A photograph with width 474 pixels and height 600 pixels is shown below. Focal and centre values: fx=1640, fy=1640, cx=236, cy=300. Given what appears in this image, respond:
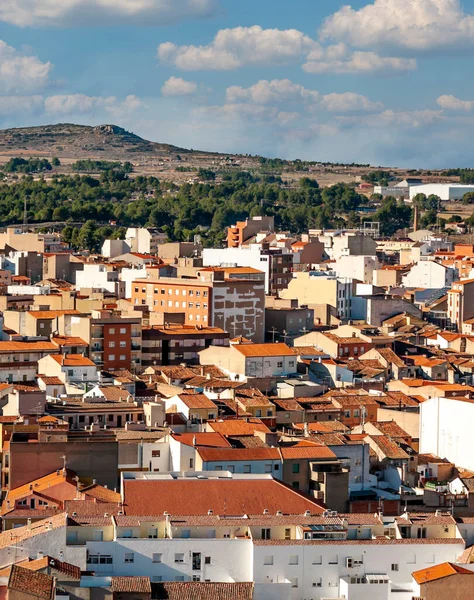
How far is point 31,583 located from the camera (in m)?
24.7

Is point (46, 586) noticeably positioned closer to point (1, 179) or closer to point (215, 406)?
point (215, 406)

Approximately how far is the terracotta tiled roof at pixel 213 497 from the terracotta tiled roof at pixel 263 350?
61.6 feet

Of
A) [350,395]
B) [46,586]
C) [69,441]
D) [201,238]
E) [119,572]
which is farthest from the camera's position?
[201,238]

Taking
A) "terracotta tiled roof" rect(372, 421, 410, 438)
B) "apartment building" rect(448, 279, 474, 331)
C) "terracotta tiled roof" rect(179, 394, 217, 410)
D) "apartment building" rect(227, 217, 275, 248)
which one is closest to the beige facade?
"apartment building" rect(227, 217, 275, 248)

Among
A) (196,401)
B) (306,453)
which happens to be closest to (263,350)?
(196,401)

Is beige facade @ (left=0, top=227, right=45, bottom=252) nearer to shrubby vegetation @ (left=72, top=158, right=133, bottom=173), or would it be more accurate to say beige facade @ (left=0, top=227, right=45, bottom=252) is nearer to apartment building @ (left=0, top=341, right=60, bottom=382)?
apartment building @ (left=0, top=341, right=60, bottom=382)

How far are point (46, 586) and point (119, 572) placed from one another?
8.20 ft

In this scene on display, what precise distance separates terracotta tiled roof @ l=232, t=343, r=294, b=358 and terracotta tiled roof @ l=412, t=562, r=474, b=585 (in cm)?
2263

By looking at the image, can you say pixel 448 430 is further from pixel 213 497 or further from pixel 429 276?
pixel 429 276

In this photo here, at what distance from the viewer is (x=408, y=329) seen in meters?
64.9

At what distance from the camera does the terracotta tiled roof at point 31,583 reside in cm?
2433

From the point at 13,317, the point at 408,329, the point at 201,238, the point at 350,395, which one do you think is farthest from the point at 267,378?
the point at 201,238

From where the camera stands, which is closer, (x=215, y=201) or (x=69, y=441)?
(x=69, y=441)

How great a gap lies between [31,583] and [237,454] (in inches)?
416
